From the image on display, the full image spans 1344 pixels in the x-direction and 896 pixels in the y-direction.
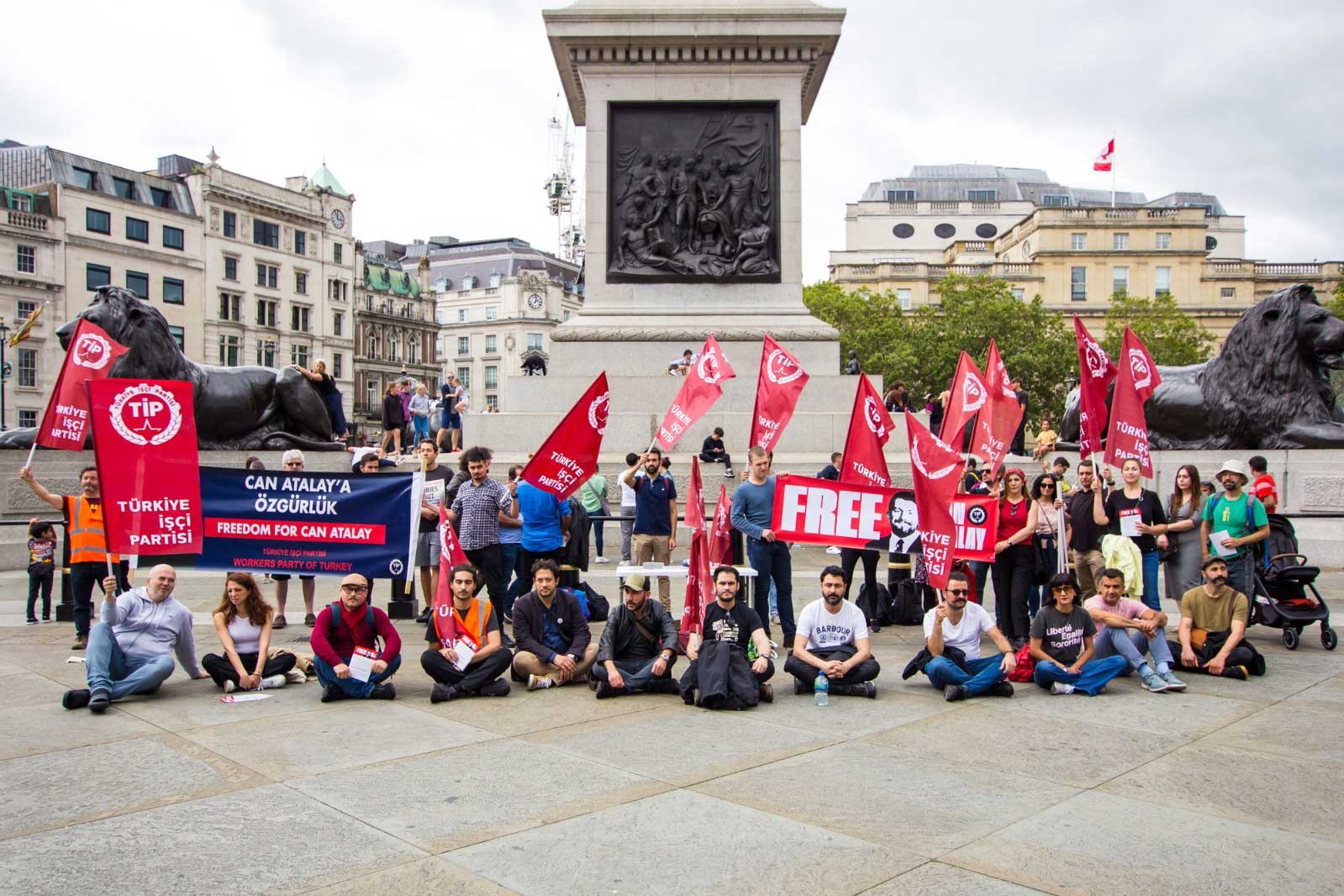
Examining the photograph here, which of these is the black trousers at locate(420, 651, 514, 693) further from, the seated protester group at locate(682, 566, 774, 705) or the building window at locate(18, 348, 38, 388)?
the building window at locate(18, 348, 38, 388)

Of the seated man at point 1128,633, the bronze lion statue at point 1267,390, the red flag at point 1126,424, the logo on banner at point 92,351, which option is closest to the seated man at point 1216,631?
the seated man at point 1128,633

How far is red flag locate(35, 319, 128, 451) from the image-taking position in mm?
11094

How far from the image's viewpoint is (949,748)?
7.15m

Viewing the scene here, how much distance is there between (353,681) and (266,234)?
82000 mm

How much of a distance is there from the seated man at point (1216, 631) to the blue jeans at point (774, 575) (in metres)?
3.40

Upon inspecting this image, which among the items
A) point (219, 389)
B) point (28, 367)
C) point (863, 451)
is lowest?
point (863, 451)

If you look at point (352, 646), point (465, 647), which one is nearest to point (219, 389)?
point (352, 646)

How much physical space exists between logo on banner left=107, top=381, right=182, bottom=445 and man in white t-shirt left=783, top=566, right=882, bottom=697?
526cm

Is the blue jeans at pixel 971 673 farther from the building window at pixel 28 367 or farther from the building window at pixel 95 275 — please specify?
the building window at pixel 95 275

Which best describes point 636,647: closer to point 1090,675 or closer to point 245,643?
point 245,643

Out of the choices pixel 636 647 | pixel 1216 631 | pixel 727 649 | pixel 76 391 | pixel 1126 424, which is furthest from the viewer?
pixel 1126 424

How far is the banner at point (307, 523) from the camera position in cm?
1020

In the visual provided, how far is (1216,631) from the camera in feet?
31.8

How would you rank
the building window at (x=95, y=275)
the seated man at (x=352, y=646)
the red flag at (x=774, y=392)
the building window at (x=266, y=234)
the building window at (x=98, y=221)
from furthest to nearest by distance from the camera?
1. the building window at (x=266, y=234)
2. the building window at (x=98, y=221)
3. the building window at (x=95, y=275)
4. the red flag at (x=774, y=392)
5. the seated man at (x=352, y=646)
